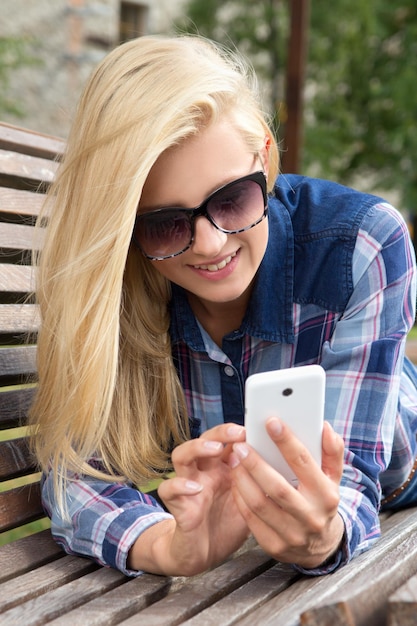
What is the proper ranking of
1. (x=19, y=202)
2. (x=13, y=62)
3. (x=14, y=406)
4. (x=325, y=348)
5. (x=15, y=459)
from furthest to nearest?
(x=13, y=62), (x=19, y=202), (x=14, y=406), (x=15, y=459), (x=325, y=348)

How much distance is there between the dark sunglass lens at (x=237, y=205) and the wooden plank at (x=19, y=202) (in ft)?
3.38

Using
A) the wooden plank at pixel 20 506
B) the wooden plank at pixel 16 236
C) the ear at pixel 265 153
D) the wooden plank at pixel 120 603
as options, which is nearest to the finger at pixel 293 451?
the wooden plank at pixel 120 603

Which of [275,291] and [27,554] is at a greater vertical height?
[275,291]

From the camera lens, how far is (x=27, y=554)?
1832mm

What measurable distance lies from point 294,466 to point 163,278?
86cm

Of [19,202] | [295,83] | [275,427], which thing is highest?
[295,83]

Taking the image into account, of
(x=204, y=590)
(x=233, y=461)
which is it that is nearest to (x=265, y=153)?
(x=233, y=461)

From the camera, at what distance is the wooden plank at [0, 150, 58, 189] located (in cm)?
281

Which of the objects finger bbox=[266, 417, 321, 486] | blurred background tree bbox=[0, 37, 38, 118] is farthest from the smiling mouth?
blurred background tree bbox=[0, 37, 38, 118]

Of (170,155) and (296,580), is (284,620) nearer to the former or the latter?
(296,580)

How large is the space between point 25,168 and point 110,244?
1.28 metres

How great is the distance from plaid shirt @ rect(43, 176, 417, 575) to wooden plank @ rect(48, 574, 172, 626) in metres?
0.08

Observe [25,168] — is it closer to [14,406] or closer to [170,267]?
[14,406]

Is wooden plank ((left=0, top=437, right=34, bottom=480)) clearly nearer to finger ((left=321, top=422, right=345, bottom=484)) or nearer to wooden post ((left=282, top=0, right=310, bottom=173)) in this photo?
finger ((left=321, top=422, right=345, bottom=484))
